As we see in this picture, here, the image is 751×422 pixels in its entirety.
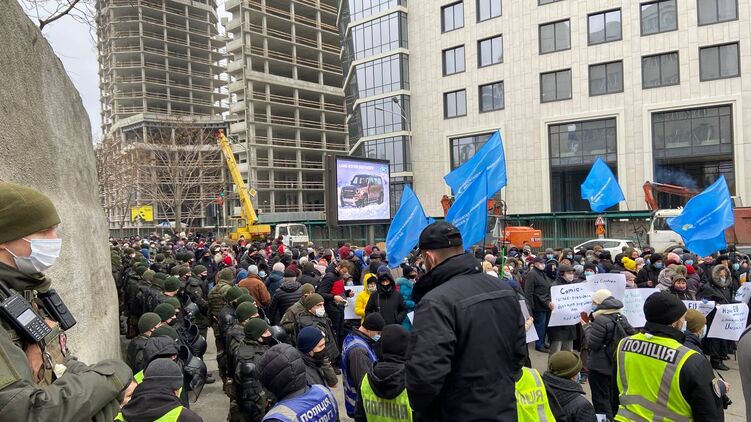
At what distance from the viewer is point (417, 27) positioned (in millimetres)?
41719

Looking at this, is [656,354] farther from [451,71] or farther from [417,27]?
[417,27]

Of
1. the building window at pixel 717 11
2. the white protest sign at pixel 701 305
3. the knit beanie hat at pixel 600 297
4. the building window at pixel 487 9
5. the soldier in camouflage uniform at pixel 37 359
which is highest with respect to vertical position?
the building window at pixel 487 9

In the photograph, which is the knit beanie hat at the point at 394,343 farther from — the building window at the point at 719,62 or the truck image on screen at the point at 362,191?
the building window at the point at 719,62

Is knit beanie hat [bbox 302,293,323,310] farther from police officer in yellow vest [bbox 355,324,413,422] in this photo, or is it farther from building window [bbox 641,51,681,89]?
building window [bbox 641,51,681,89]

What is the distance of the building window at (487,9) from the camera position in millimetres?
37719

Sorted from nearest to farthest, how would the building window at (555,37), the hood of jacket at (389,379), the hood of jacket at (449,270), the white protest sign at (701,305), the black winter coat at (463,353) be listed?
the black winter coat at (463,353)
the hood of jacket at (449,270)
the hood of jacket at (389,379)
the white protest sign at (701,305)
the building window at (555,37)

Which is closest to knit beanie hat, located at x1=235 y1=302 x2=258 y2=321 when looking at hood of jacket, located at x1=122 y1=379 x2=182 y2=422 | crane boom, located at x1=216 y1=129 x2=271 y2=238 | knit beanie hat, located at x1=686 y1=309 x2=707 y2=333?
hood of jacket, located at x1=122 y1=379 x2=182 y2=422

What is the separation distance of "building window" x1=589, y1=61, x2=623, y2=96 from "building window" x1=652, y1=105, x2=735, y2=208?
323 centimetres

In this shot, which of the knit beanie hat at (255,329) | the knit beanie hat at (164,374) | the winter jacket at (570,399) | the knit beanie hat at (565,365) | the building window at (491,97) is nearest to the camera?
the knit beanie hat at (164,374)

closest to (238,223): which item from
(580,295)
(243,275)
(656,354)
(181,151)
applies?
(181,151)

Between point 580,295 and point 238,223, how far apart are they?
38.7 m

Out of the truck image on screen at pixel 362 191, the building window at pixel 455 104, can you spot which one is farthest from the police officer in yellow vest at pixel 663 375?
the building window at pixel 455 104

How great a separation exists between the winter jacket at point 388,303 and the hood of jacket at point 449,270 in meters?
4.18

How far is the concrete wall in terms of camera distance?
4.16 m
